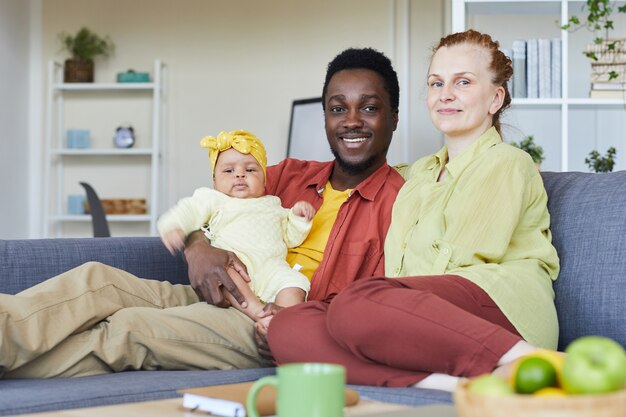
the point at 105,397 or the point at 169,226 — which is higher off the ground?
the point at 169,226

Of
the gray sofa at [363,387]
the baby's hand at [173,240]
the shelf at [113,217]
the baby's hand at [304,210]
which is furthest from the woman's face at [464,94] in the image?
the shelf at [113,217]

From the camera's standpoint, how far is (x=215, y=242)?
2.40 meters

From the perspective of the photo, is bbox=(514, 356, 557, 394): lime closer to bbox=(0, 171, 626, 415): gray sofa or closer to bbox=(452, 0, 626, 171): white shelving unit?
bbox=(0, 171, 626, 415): gray sofa

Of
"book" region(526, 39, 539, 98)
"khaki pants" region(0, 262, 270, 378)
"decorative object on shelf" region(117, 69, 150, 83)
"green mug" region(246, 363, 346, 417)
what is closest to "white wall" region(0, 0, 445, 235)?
"decorative object on shelf" region(117, 69, 150, 83)

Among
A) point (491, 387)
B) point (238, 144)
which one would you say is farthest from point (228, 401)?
point (238, 144)

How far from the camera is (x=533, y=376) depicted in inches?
34.2

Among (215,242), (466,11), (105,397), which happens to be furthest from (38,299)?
(466,11)

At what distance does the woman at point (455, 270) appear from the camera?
1.65 metres

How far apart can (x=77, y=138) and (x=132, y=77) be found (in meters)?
0.60

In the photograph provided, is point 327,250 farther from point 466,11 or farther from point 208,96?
point 208,96

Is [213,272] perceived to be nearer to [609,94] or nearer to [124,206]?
[609,94]

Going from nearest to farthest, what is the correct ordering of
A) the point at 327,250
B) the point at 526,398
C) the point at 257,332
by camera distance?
the point at 526,398
the point at 257,332
the point at 327,250

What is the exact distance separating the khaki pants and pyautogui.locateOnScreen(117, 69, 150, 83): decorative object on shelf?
433 centimetres

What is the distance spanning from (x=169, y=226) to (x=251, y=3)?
4.33 metres
